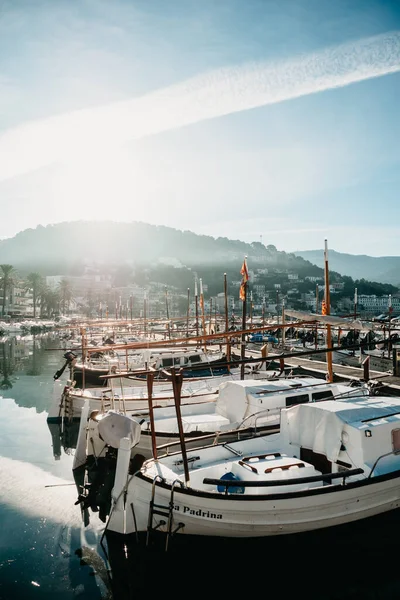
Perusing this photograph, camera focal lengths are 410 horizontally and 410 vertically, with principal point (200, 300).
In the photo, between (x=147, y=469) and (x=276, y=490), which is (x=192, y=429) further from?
(x=276, y=490)

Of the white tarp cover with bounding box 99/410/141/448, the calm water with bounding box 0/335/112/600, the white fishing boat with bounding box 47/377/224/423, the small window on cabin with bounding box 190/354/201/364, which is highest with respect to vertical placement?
the white tarp cover with bounding box 99/410/141/448

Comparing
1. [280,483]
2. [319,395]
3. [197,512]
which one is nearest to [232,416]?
[319,395]

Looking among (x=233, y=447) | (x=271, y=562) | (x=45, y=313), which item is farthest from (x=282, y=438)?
(x=45, y=313)

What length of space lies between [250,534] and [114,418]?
3.41 metres

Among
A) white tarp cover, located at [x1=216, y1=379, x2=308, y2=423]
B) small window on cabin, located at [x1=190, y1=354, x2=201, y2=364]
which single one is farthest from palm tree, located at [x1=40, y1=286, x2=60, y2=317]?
white tarp cover, located at [x1=216, y1=379, x2=308, y2=423]

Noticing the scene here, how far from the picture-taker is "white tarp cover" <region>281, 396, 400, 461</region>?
29.9ft

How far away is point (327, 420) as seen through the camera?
30.6 feet

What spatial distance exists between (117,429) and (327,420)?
469 cm

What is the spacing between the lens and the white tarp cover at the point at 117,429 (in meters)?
8.03

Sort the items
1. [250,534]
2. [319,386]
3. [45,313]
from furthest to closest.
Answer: [45,313], [319,386], [250,534]

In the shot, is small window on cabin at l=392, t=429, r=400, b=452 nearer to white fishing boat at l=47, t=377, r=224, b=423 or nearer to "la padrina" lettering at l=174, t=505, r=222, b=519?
"la padrina" lettering at l=174, t=505, r=222, b=519

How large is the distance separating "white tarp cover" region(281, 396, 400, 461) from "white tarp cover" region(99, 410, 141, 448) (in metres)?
4.18

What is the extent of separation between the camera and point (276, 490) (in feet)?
26.9

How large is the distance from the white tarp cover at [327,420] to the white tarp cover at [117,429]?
418cm
